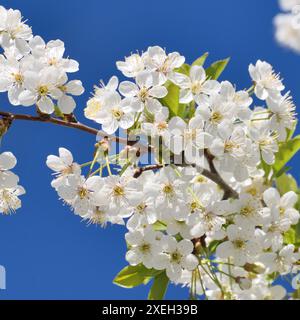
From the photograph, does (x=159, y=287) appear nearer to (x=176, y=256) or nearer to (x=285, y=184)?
(x=176, y=256)

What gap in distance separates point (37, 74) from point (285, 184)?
4.00 feet

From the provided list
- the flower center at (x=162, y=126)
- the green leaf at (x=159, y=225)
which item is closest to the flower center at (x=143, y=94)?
the flower center at (x=162, y=126)

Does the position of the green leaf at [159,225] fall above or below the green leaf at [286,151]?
below

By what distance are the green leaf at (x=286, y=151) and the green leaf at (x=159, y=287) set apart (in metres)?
0.67

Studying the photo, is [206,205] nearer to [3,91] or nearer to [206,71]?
[206,71]

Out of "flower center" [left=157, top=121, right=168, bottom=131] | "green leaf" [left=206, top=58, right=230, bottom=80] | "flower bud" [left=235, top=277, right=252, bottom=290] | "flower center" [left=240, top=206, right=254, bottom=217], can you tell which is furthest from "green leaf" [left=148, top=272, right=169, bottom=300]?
"green leaf" [left=206, top=58, right=230, bottom=80]

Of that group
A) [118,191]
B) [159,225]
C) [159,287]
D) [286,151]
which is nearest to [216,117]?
[118,191]

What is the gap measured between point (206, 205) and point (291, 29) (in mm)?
3607

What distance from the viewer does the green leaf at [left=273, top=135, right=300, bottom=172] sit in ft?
7.66

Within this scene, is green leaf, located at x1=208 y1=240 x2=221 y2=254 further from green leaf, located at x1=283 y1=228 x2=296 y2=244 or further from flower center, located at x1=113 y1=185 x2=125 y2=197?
flower center, located at x1=113 y1=185 x2=125 y2=197

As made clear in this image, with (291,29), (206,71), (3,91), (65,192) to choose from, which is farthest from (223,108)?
(291,29)

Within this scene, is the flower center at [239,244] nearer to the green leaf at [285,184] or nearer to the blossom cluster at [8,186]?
the green leaf at [285,184]

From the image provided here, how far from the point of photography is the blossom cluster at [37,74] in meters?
1.81

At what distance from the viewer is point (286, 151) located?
7.71 ft
